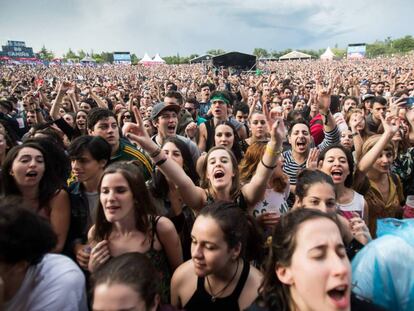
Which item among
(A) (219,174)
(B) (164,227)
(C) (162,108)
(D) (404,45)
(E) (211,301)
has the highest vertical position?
(D) (404,45)

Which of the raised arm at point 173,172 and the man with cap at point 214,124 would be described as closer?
the raised arm at point 173,172

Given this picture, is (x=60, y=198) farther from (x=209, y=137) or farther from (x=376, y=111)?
(x=376, y=111)

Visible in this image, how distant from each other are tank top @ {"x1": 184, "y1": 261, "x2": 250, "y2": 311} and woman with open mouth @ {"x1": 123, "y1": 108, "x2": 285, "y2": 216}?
2.53 feet

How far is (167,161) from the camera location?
8.14 ft

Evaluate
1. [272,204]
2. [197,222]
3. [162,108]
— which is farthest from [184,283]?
[162,108]

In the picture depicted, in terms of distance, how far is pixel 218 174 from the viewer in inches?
104

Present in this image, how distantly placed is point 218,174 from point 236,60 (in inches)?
1248

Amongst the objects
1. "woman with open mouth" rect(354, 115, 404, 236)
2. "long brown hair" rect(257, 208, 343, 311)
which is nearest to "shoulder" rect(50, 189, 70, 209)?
"long brown hair" rect(257, 208, 343, 311)

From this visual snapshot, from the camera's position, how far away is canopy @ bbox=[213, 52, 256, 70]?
32.2 meters

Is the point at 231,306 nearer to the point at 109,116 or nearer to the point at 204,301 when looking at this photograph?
the point at 204,301

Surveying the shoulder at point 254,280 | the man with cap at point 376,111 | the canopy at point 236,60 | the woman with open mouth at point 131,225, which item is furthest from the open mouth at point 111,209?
the canopy at point 236,60

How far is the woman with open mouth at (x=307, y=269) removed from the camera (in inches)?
50.3

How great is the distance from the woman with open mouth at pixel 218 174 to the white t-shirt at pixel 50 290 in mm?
1101

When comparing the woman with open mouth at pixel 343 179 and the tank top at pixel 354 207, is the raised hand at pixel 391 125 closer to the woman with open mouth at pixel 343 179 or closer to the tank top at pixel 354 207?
the woman with open mouth at pixel 343 179
